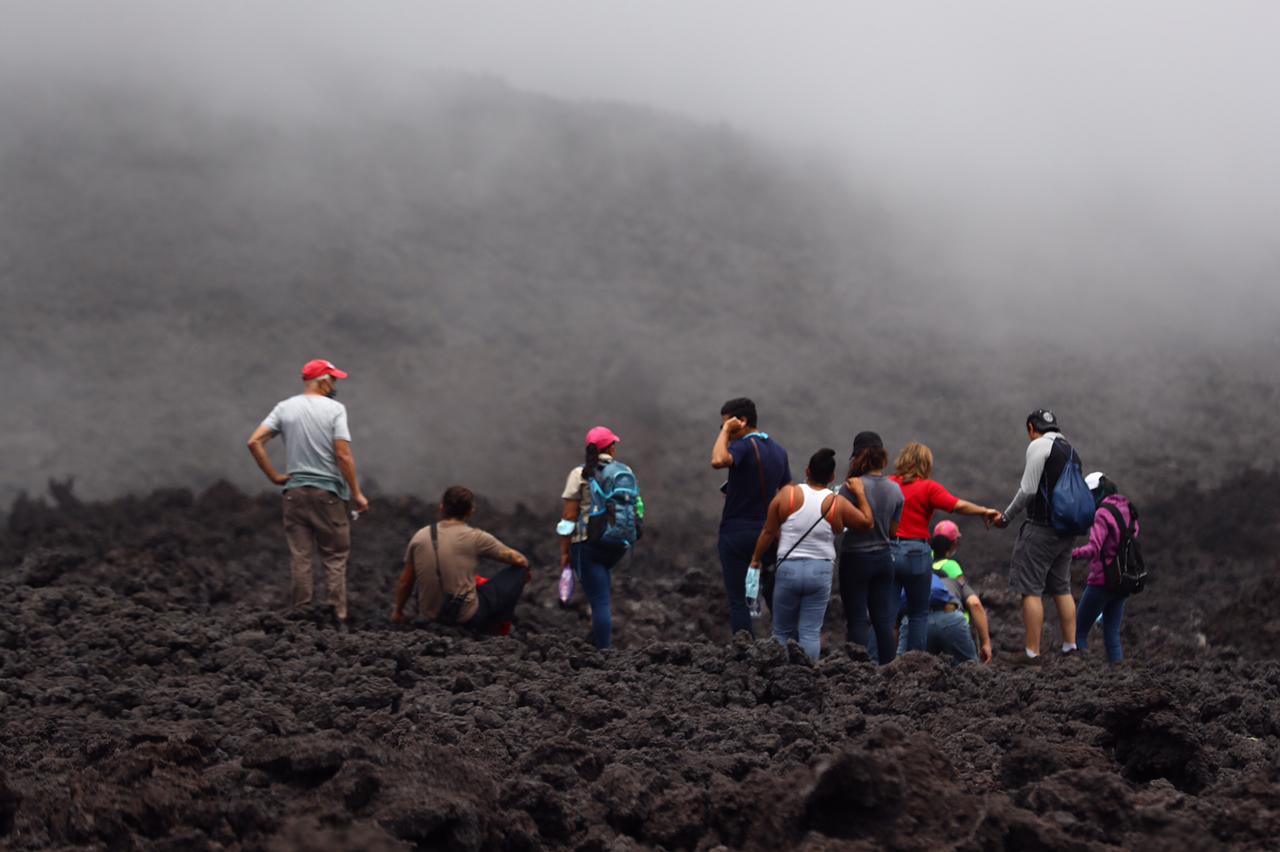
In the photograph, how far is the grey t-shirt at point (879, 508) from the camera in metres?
7.37

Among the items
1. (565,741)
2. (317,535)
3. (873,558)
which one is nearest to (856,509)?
(873,558)

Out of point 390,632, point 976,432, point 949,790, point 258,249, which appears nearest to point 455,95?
point 258,249

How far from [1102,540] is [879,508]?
1896 mm

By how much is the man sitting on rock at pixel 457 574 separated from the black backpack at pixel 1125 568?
12.0 feet

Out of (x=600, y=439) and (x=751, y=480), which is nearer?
(x=751, y=480)

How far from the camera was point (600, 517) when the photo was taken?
8000mm

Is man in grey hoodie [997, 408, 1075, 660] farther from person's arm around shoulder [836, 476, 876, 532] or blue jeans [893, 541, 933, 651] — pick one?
person's arm around shoulder [836, 476, 876, 532]

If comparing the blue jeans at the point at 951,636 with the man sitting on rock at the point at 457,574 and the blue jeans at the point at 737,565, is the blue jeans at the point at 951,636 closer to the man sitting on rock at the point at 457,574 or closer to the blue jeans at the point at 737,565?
the blue jeans at the point at 737,565

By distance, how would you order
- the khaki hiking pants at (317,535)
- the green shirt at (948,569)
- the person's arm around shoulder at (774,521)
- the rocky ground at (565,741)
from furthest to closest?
1. the green shirt at (948,569)
2. the khaki hiking pants at (317,535)
3. the person's arm around shoulder at (774,521)
4. the rocky ground at (565,741)

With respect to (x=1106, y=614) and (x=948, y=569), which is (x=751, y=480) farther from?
(x=1106, y=614)

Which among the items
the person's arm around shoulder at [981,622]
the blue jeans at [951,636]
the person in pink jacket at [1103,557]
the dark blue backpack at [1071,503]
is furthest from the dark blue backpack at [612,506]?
the person in pink jacket at [1103,557]

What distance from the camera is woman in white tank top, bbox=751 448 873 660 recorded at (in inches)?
283

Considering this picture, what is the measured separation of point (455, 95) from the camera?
45594 millimetres

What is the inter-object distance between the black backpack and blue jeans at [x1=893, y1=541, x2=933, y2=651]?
4.10ft
